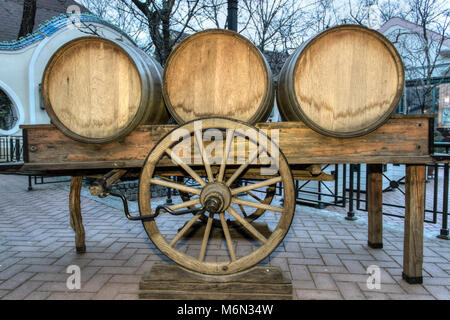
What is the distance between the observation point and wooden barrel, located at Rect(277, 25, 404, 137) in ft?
6.67

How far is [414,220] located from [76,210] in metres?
2.99

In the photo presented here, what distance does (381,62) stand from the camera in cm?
204

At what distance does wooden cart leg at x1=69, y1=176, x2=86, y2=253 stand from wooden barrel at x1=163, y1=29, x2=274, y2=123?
4.78 feet

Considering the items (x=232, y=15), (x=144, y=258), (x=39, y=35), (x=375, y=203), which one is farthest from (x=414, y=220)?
(x=39, y=35)

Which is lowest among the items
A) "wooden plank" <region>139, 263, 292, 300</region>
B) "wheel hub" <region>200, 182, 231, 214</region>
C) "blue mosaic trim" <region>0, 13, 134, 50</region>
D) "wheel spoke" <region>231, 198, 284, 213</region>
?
"wooden plank" <region>139, 263, 292, 300</region>

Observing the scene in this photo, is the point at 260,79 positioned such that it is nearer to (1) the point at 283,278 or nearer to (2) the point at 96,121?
(2) the point at 96,121

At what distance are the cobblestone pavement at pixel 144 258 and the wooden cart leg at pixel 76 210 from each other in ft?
0.41

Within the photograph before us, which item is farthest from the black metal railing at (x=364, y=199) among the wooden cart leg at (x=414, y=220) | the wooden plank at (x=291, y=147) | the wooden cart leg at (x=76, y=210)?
the wooden cart leg at (x=76, y=210)

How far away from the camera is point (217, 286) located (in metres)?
2.10

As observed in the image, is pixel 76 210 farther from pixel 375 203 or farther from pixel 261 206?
pixel 375 203

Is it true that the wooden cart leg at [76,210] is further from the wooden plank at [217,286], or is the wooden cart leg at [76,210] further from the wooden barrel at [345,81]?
the wooden barrel at [345,81]

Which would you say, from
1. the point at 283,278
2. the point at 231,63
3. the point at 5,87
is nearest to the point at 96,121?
the point at 231,63

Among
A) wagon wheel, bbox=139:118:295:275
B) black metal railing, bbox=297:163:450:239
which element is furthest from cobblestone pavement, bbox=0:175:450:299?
wagon wheel, bbox=139:118:295:275

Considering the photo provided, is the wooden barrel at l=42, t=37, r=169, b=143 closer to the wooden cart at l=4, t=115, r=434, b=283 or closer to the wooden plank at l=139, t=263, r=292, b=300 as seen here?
the wooden cart at l=4, t=115, r=434, b=283
